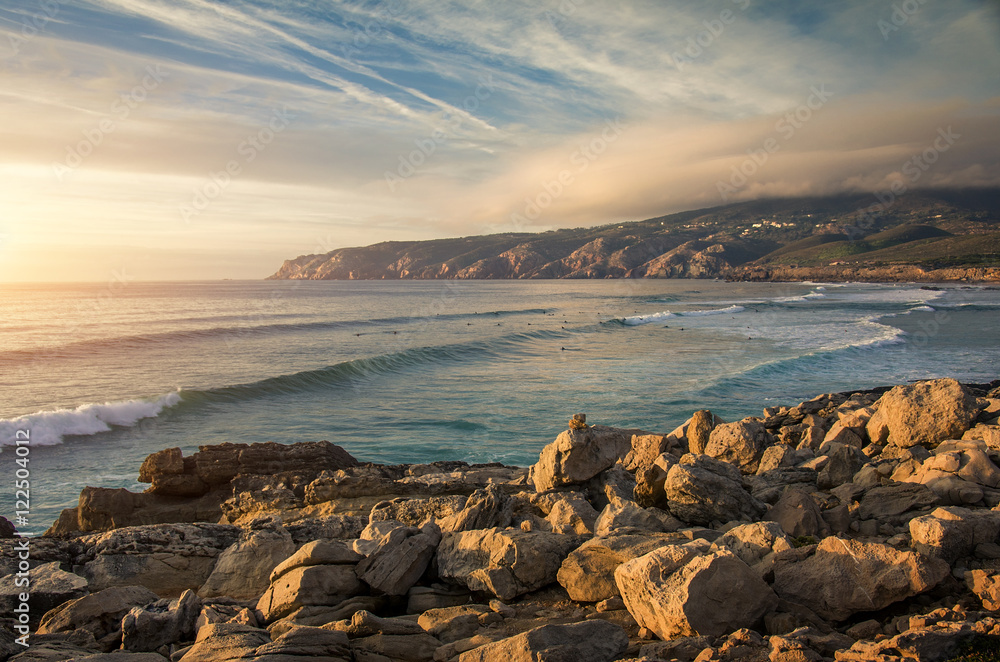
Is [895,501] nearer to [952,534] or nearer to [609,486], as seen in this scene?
[952,534]

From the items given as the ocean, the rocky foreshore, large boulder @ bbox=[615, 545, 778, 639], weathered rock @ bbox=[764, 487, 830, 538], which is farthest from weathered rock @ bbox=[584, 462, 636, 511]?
the ocean

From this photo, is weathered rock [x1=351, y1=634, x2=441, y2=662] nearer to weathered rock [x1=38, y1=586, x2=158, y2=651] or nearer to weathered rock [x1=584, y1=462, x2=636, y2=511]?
weathered rock [x1=38, y1=586, x2=158, y2=651]

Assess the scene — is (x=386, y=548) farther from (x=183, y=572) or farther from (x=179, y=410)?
(x=179, y=410)

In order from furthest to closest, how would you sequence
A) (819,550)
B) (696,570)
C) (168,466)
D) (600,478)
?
1. (168,466)
2. (600,478)
3. (819,550)
4. (696,570)

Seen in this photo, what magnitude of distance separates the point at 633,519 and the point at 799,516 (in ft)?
6.87

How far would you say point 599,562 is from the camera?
6.34 meters

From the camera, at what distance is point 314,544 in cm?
677

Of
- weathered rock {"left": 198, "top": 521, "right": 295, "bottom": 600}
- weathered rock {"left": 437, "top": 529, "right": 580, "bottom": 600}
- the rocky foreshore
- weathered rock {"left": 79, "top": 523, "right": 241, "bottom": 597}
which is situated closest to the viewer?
the rocky foreshore

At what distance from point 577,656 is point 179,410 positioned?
24.7 metres

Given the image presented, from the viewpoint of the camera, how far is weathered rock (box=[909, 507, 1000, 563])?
5.83 metres

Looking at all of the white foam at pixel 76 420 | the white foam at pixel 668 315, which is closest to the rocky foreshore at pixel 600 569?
the white foam at pixel 76 420

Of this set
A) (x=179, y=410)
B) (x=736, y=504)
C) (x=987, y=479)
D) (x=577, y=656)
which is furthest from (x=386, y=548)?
(x=179, y=410)

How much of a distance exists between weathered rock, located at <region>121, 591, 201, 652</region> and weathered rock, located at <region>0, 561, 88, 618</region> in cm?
160

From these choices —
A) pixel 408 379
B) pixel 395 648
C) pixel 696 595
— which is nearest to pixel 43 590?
pixel 395 648
